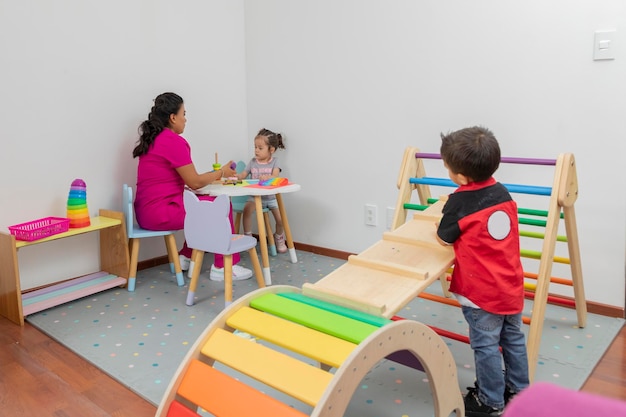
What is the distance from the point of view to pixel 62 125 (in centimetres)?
313

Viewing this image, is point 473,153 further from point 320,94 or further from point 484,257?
point 320,94

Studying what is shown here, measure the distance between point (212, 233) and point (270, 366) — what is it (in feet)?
4.63

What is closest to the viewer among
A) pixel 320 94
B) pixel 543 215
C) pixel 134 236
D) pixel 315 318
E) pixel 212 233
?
pixel 315 318

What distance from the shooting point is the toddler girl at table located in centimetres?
378

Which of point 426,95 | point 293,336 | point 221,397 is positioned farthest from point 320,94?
point 221,397

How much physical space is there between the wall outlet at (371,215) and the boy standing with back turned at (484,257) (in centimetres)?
165

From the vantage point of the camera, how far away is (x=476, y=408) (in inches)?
74.1

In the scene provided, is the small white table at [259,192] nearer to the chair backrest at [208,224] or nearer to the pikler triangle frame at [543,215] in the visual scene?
the chair backrest at [208,224]

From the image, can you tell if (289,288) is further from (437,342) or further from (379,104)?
(379,104)

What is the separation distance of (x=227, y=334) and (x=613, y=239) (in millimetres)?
2042

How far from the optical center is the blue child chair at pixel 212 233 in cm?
276

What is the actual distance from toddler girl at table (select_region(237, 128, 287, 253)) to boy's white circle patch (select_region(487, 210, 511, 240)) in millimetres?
2135

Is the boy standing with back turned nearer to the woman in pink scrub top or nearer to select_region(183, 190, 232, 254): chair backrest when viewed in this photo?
select_region(183, 190, 232, 254): chair backrest

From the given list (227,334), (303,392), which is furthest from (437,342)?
(227,334)
